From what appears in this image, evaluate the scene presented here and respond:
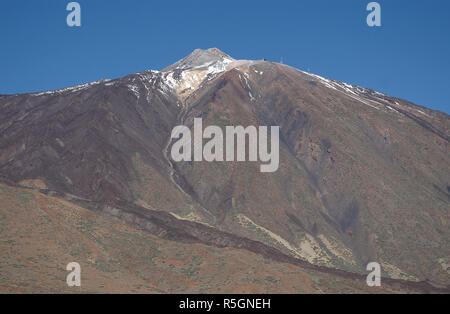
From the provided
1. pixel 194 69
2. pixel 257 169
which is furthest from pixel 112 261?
pixel 194 69

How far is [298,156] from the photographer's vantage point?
Result: 119m

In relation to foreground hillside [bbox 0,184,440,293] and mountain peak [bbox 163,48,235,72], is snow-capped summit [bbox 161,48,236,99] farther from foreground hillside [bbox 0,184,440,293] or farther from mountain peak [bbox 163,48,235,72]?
foreground hillside [bbox 0,184,440,293]

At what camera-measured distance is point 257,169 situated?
10919 centimetres

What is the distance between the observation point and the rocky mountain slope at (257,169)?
91500mm

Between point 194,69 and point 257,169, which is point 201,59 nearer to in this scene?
point 194,69

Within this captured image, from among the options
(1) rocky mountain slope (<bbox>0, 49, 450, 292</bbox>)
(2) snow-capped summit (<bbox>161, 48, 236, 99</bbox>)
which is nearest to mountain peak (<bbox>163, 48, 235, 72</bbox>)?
(2) snow-capped summit (<bbox>161, 48, 236, 99</bbox>)

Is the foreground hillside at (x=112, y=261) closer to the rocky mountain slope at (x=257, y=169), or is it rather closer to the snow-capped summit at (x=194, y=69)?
the rocky mountain slope at (x=257, y=169)

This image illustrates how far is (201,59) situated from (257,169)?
212 ft

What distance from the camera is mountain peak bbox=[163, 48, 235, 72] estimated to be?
→ 163m

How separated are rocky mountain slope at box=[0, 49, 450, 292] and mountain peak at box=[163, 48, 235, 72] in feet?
51.1

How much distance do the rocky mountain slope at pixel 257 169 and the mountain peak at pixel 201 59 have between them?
15.6 m

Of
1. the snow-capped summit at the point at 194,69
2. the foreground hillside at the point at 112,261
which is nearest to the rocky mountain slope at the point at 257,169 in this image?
the snow-capped summit at the point at 194,69

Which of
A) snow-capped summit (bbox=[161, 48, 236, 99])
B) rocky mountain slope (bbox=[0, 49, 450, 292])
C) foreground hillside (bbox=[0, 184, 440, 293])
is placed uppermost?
snow-capped summit (bbox=[161, 48, 236, 99])

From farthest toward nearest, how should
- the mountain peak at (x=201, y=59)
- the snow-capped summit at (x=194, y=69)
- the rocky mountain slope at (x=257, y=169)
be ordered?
1. the mountain peak at (x=201, y=59)
2. the snow-capped summit at (x=194, y=69)
3. the rocky mountain slope at (x=257, y=169)
